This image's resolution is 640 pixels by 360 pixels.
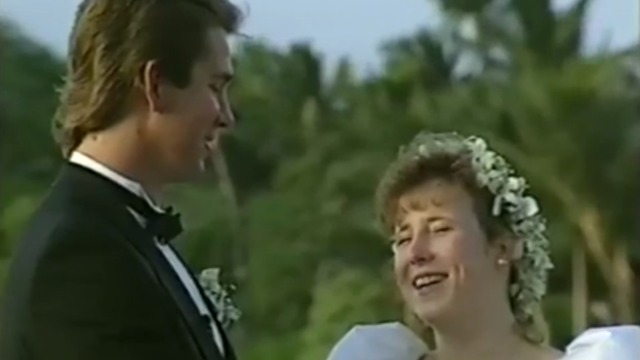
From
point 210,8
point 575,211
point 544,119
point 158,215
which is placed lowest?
point 158,215

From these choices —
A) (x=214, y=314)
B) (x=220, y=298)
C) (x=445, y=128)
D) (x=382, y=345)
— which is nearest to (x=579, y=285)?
(x=445, y=128)

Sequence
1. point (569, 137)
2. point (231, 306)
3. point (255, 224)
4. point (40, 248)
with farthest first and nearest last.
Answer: point (569, 137) < point (255, 224) < point (231, 306) < point (40, 248)

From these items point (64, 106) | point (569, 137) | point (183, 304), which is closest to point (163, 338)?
point (183, 304)

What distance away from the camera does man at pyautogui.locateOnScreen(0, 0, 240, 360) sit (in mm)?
953

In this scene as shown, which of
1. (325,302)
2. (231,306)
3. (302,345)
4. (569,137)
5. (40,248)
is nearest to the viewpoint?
(40,248)

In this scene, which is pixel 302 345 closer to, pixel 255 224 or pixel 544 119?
pixel 255 224

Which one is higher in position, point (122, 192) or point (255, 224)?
point (255, 224)

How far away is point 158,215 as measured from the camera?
1.07m

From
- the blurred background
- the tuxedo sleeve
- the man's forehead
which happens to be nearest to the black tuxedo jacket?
the tuxedo sleeve

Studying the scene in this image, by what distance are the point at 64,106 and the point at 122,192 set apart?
81 millimetres

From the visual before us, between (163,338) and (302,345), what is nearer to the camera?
(163,338)

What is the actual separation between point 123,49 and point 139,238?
130mm

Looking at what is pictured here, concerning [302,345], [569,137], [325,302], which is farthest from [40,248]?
[569,137]

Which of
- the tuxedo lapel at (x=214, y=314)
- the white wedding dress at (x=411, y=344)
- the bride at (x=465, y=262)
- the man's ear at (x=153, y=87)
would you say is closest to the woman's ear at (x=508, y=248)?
the bride at (x=465, y=262)
